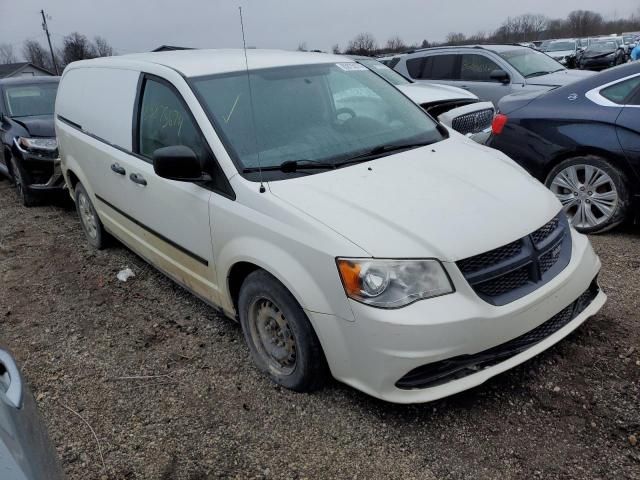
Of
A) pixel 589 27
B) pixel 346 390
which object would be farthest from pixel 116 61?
pixel 589 27

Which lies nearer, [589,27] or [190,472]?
[190,472]

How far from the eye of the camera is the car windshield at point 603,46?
21961 millimetres

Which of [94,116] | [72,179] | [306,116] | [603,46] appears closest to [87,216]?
[72,179]

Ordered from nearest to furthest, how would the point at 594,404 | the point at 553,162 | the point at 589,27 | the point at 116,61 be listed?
the point at 594,404
the point at 116,61
the point at 553,162
the point at 589,27

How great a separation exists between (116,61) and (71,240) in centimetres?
217

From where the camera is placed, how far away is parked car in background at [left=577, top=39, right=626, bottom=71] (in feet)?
64.2

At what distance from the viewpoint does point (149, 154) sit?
11.8 ft

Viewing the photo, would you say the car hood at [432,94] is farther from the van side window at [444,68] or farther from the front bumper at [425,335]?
the front bumper at [425,335]

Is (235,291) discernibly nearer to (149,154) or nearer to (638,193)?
(149,154)

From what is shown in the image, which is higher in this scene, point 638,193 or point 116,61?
point 116,61

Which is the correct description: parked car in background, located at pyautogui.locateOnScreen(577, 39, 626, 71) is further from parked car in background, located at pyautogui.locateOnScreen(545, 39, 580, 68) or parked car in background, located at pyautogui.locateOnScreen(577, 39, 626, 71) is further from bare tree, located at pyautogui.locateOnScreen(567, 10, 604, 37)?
bare tree, located at pyautogui.locateOnScreen(567, 10, 604, 37)

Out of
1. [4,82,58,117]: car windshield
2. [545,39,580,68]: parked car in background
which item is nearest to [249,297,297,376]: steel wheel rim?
[4,82,58,117]: car windshield

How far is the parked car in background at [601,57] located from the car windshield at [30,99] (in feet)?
56.2

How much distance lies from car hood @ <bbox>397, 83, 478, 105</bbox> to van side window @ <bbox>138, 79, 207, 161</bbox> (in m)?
3.85
